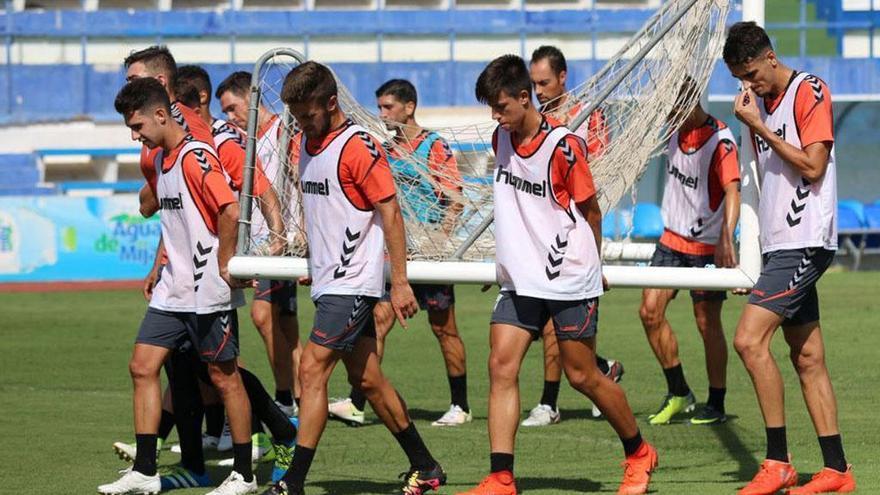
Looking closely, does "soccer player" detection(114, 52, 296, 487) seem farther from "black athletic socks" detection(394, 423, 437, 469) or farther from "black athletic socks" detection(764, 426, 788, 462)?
"black athletic socks" detection(764, 426, 788, 462)

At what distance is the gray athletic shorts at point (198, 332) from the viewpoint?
26.1 ft

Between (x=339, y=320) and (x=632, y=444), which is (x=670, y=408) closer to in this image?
(x=632, y=444)

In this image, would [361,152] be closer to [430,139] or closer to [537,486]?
[537,486]

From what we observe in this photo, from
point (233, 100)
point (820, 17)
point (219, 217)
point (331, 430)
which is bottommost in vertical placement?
point (331, 430)

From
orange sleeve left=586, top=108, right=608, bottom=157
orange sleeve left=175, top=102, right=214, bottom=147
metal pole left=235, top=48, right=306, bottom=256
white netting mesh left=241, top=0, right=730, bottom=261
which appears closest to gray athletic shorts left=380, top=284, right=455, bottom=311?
white netting mesh left=241, top=0, right=730, bottom=261

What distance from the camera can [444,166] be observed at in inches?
380

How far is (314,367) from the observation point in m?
7.47

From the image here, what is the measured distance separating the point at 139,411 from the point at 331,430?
2.65 m

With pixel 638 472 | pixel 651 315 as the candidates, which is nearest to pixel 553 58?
pixel 651 315

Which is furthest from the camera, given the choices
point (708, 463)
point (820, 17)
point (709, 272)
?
point (820, 17)

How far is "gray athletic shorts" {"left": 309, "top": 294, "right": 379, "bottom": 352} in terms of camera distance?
293 inches

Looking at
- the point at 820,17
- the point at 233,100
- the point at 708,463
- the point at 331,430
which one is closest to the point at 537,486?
the point at 708,463

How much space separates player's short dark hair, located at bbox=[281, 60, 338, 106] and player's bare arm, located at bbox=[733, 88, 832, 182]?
1988mm

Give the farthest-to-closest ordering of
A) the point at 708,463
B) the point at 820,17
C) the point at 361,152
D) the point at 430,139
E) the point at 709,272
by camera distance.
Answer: the point at 820,17 < the point at 430,139 < the point at 708,463 < the point at 709,272 < the point at 361,152
